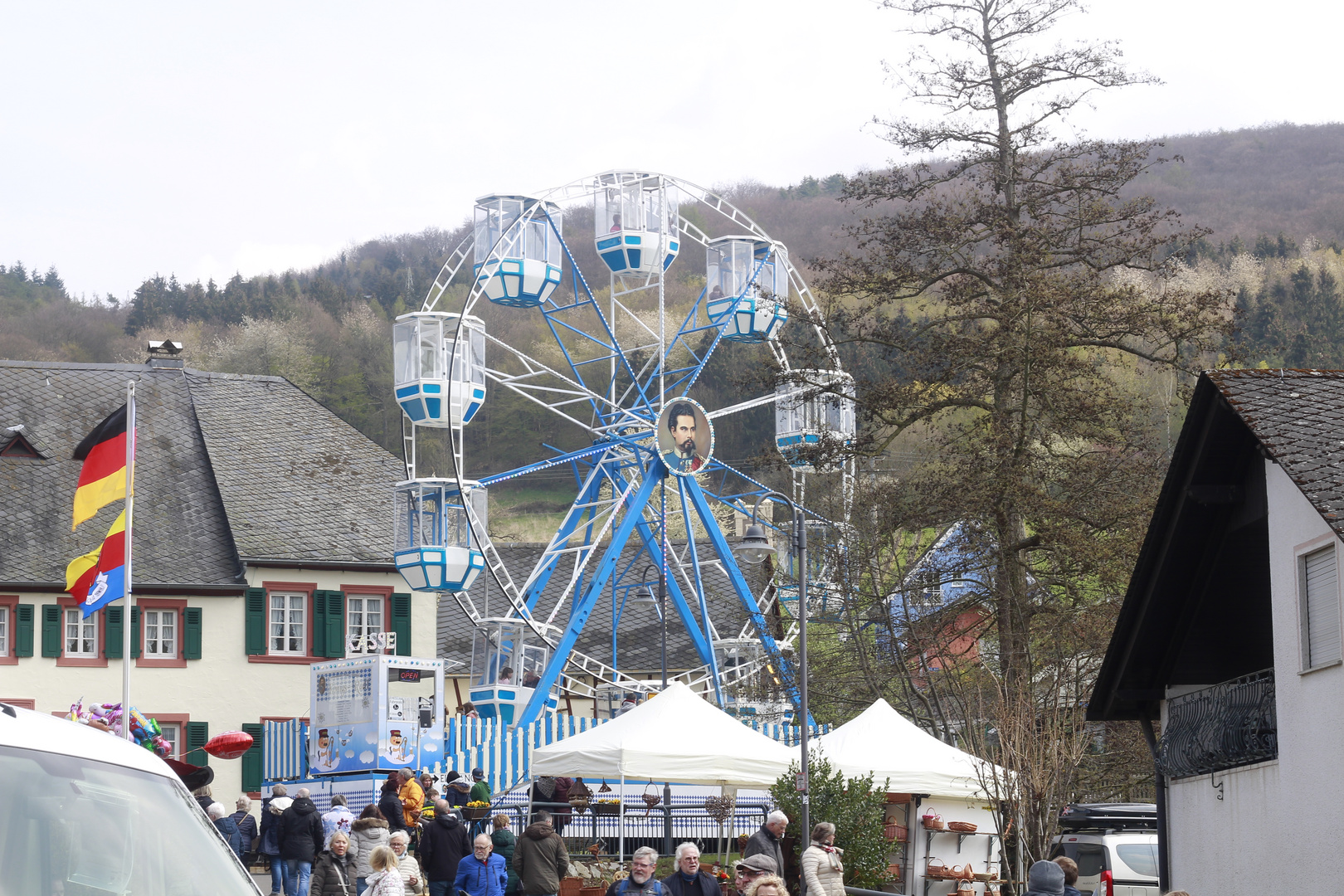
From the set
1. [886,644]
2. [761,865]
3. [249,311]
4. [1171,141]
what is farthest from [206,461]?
[1171,141]

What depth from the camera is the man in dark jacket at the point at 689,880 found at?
13164 mm

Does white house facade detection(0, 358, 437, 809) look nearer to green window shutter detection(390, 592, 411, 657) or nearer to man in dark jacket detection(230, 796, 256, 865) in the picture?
green window shutter detection(390, 592, 411, 657)

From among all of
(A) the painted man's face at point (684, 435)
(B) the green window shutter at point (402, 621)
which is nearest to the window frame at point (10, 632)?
Result: (B) the green window shutter at point (402, 621)

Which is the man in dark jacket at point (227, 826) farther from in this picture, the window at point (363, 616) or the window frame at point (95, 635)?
the window at point (363, 616)

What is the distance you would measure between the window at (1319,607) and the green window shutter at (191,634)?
90.9ft

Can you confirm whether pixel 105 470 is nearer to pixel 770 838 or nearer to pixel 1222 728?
pixel 770 838

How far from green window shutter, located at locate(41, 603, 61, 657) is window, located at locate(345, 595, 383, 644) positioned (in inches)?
Result: 238

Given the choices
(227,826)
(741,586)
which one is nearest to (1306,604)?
(227,826)

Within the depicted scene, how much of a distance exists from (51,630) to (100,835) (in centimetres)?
3361

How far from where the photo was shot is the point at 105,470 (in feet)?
76.4

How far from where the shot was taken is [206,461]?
133 ft

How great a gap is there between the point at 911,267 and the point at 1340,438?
12.8 m

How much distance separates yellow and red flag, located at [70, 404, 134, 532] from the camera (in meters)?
23.0

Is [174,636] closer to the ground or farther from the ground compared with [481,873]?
farther from the ground
